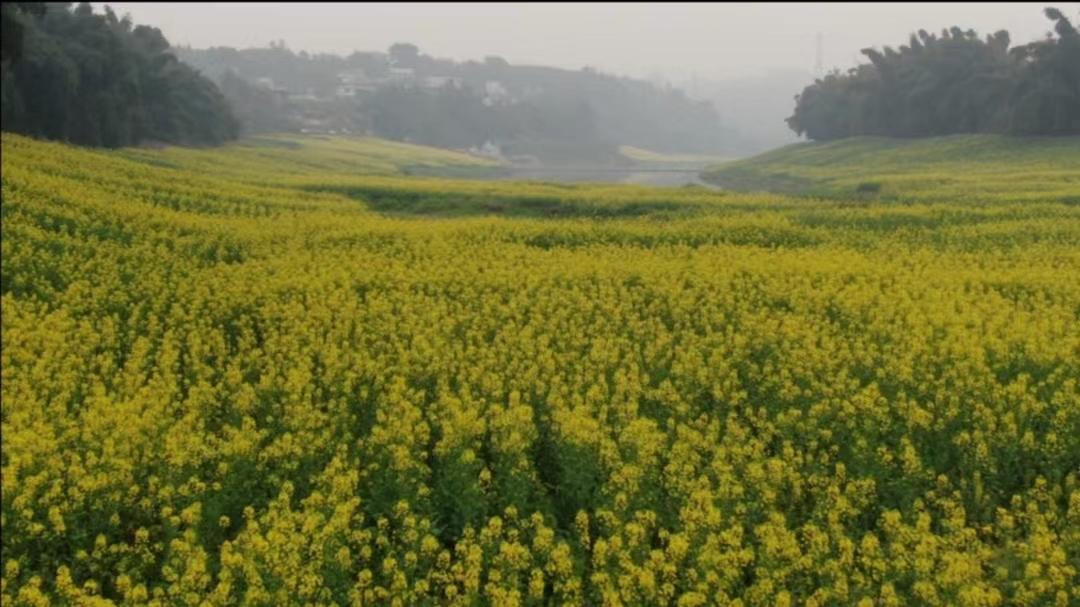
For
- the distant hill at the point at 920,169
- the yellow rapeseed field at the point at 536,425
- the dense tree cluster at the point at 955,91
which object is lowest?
the yellow rapeseed field at the point at 536,425

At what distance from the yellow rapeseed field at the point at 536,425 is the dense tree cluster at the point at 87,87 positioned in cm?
2292

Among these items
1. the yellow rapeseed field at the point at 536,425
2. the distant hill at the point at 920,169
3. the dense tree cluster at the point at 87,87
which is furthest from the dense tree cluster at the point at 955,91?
the dense tree cluster at the point at 87,87

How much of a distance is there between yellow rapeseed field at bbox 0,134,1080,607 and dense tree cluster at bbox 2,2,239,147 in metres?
22.9

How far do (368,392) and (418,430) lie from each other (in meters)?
2.13

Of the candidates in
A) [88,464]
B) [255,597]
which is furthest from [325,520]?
Answer: [88,464]

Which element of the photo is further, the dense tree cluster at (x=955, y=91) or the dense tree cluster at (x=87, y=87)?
the dense tree cluster at (x=955, y=91)

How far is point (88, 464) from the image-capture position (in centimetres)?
955

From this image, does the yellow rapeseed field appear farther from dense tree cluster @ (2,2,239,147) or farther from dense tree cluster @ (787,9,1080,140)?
dense tree cluster @ (787,9,1080,140)

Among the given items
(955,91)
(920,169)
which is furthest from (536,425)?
(955,91)

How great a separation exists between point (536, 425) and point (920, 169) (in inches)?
1897

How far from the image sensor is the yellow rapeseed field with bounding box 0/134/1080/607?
7.80 metres

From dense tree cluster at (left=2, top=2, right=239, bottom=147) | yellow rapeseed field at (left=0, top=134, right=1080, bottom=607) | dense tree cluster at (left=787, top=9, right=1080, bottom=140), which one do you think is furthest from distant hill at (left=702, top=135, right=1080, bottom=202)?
dense tree cluster at (left=2, top=2, right=239, bottom=147)

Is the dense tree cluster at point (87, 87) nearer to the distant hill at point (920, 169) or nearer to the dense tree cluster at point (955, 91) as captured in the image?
the distant hill at point (920, 169)

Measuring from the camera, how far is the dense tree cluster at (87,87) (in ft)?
134
